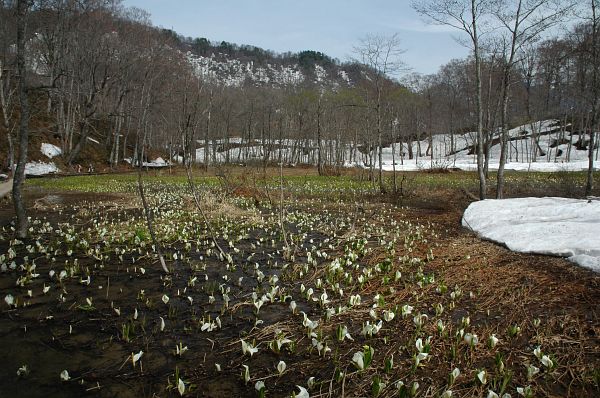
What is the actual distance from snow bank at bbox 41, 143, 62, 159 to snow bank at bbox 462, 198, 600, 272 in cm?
3752

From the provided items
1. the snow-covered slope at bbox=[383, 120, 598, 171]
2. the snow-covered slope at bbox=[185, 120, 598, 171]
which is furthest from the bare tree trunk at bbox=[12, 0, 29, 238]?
the snow-covered slope at bbox=[383, 120, 598, 171]

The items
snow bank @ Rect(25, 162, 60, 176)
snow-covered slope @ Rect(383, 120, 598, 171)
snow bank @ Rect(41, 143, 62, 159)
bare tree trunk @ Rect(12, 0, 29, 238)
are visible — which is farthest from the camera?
snow-covered slope @ Rect(383, 120, 598, 171)

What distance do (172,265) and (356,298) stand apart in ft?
12.6

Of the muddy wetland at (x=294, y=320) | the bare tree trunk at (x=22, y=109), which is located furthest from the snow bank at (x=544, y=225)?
the bare tree trunk at (x=22, y=109)

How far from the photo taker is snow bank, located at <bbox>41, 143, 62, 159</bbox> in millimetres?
35125

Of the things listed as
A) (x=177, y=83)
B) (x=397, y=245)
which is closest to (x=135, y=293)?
(x=397, y=245)

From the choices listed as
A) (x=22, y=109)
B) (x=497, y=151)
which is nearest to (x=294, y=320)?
(x=22, y=109)

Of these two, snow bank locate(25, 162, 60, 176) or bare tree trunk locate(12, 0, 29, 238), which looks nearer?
bare tree trunk locate(12, 0, 29, 238)

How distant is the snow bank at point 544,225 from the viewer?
693 centimetres

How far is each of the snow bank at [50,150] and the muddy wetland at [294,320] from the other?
3080 cm

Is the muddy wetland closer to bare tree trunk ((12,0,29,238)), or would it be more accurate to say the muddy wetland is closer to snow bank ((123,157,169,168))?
bare tree trunk ((12,0,29,238))

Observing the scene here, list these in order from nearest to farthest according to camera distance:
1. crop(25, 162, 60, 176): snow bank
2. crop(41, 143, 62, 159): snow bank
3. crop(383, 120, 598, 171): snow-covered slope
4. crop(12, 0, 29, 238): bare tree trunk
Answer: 1. crop(12, 0, 29, 238): bare tree trunk
2. crop(25, 162, 60, 176): snow bank
3. crop(41, 143, 62, 159): snow bank
4. crop(383, 120, 598, 171): snow-covered slope

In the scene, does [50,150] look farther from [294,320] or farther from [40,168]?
[294,320]

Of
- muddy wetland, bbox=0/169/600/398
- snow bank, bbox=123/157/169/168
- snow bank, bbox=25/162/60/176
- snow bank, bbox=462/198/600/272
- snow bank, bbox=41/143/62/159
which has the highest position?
snow bank, bbox=41/143/62/159
